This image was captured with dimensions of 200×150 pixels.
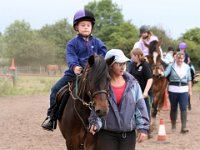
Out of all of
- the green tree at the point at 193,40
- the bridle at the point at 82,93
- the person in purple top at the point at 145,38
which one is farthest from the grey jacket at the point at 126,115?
the green tree at the point at 193,40

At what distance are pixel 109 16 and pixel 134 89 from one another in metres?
69.4

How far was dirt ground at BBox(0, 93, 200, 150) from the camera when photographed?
7.92m

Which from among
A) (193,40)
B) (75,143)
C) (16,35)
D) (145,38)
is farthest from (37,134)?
(16,35)

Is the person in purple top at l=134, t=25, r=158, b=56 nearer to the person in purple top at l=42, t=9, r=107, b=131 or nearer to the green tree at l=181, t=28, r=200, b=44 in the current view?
the person in purple top at l=42, t=9, r=107, b=131

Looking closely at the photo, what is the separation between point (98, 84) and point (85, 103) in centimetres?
54

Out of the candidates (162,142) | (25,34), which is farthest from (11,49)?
(162,142)

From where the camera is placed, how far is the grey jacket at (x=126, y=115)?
13.7 feet

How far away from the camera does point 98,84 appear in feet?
12.8

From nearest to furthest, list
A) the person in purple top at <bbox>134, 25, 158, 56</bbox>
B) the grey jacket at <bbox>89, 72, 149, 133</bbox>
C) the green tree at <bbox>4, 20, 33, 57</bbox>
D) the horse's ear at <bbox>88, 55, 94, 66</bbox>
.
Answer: the horse's ear at <bbox>88, 55, 94, 66</bbox> → the grey jacket at <bbox>89, 72, 149, 133</bbox> → the person in purple top at <bbox>134, 25, 158, 56</bbox> → the green tree at <bbox>4, 20, 33, 57</bbox>

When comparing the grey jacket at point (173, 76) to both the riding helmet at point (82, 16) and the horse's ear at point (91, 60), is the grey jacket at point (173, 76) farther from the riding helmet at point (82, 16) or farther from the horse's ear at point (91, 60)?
the horse's ear at point (91, 60)

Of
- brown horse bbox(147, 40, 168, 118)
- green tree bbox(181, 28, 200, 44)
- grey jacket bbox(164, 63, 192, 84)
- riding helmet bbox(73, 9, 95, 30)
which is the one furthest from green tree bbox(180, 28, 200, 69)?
riding helmet bbox(73, 9, 95, 30)

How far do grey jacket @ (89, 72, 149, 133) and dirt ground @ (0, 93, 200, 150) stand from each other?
11.6 feet

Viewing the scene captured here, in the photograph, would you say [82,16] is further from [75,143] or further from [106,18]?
[106,18]

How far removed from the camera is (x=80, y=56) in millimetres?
5207
